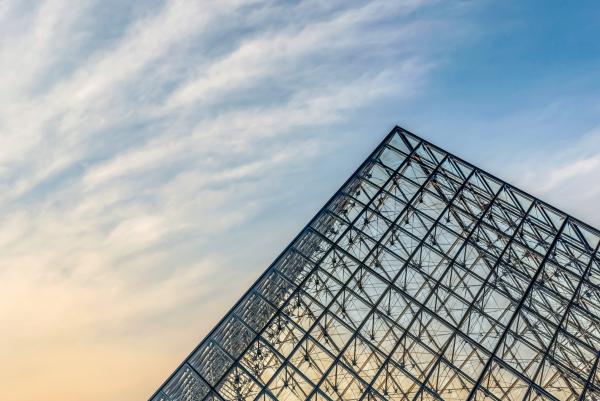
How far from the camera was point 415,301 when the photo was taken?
74.2ft

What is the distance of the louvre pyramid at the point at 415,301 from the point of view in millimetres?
21453

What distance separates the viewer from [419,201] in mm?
26172

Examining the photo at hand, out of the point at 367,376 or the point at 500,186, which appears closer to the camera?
the point at 367,376

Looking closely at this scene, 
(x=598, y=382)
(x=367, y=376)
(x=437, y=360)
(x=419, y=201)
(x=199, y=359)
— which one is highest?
(x=419, y=201)

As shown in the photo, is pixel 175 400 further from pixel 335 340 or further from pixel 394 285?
pixel 394 285

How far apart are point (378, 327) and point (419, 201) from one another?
19.9 ft

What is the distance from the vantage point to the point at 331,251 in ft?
80.9

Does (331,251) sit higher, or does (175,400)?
(331,251)

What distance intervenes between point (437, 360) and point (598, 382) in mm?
6712

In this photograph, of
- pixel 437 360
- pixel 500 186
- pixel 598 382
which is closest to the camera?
pixel 437 360

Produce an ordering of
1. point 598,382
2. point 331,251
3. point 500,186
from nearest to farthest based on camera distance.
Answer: point 598,382, point 331,251, point 500,186

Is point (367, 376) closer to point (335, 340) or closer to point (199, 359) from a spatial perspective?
point (335, 340)

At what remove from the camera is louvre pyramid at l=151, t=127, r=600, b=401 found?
2145 centimetres

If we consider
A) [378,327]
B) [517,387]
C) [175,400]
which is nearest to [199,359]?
[175,400]
